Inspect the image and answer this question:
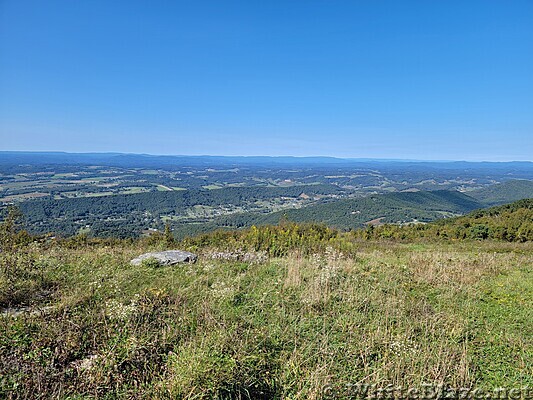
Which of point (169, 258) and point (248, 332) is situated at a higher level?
point (248, 332)

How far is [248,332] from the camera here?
3877 mm

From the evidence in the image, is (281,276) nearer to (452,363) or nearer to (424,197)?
(452,363)

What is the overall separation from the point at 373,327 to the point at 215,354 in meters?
2.70

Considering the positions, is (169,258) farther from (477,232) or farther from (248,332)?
(477,232)

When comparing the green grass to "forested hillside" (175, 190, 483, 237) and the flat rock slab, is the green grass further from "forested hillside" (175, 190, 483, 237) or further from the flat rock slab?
"forested hillside" (175, 190, 483, 237)

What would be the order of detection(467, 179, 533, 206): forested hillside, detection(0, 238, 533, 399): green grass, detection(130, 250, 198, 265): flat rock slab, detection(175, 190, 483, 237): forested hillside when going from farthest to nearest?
detection(467, 179, 533, 206): forested hillside → detection(175, 190, 483, 237): forested hillside → detection(130, 250, 198, 265): flat rock slab → detection(0, 238, 533, 399): green grass

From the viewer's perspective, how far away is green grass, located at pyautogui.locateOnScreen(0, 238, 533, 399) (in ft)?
9.97

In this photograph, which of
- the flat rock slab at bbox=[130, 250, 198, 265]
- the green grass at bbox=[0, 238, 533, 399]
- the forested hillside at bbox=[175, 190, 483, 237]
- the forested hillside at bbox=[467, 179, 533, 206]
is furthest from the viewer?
the forested hillside at bbox=[467, 179, 533, 206]

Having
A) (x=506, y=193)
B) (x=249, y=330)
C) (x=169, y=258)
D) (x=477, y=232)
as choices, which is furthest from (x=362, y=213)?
(x=506, y=193)

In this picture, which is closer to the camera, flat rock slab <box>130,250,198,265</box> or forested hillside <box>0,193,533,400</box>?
forested hillside <box>0,193,533,400</box>

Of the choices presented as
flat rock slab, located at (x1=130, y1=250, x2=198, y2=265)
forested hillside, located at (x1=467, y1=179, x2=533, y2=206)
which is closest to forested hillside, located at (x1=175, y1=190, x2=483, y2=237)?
forested hillside, located at (x1=467, y1=179, x2=533, y2=206)

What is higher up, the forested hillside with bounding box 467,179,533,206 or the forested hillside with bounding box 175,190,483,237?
the forested hillside with bounding box 467,179,533,206

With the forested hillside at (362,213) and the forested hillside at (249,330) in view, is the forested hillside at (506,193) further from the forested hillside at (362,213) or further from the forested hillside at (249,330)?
the forested hillside at (249,330)

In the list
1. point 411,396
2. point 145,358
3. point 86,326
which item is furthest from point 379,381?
point 86,326
